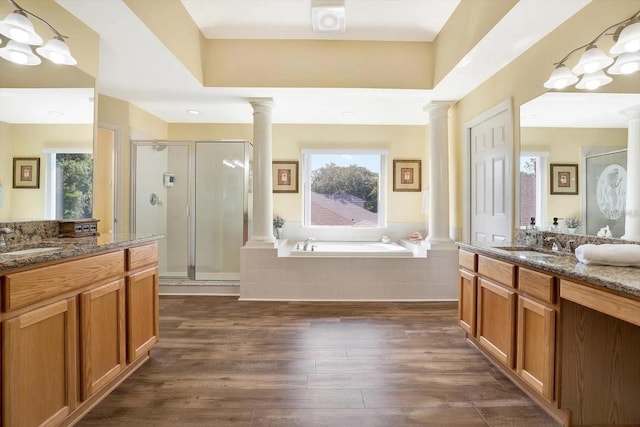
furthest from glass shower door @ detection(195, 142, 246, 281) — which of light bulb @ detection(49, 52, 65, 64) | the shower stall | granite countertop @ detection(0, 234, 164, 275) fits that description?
light bulb @ detection(49, 52, 65, 64)

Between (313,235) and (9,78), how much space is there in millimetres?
3591

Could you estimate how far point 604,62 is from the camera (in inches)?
69.1

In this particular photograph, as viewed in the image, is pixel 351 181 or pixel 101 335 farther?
pixel 351 181

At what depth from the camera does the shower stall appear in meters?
4.15

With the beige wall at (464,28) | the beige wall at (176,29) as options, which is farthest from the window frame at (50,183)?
the beige wall at (464,28)

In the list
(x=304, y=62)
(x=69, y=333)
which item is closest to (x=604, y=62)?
(x=304, y=62)

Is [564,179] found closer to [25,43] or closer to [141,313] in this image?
[141,313]

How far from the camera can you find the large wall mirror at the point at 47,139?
180 cm

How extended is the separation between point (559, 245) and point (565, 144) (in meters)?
0.70

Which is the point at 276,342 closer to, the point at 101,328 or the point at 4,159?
the point at 101,328

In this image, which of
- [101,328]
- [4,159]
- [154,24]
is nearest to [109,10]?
[154,24]

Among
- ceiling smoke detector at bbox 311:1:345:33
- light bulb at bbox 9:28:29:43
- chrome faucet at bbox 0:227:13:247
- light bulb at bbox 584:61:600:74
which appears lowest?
chrome faucet at bbox 0:227:13:247

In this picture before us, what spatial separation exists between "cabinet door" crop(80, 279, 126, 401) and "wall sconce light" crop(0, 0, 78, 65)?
138cm

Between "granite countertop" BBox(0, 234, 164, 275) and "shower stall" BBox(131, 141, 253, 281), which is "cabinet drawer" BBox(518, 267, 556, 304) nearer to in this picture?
"granite countertop" BBox(0, 234, 164, 275)
